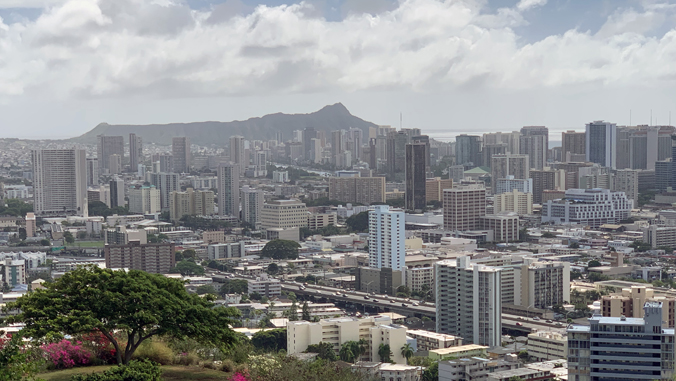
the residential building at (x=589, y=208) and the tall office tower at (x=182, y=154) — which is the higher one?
the tall office tower at (x=182, y=154)

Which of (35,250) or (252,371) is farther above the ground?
(252,371)

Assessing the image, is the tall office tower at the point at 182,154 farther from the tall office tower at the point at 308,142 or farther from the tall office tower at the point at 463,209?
the tall office tower at the point at 463,209

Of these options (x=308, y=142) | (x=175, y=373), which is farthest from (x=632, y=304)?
(x=308, y=142)

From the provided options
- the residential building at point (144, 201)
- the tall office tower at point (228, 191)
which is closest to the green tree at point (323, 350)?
the tall office tower at point (228, 191)

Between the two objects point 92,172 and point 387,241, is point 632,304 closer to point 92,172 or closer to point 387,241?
point 387,241

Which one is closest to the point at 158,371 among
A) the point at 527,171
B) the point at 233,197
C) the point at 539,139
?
the point at 233,197

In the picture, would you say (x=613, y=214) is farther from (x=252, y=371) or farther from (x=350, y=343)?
(x=252, y=371)

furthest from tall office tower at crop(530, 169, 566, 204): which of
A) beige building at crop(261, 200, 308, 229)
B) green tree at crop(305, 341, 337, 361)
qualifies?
green tree at crop(305, 341, 337, 361)
